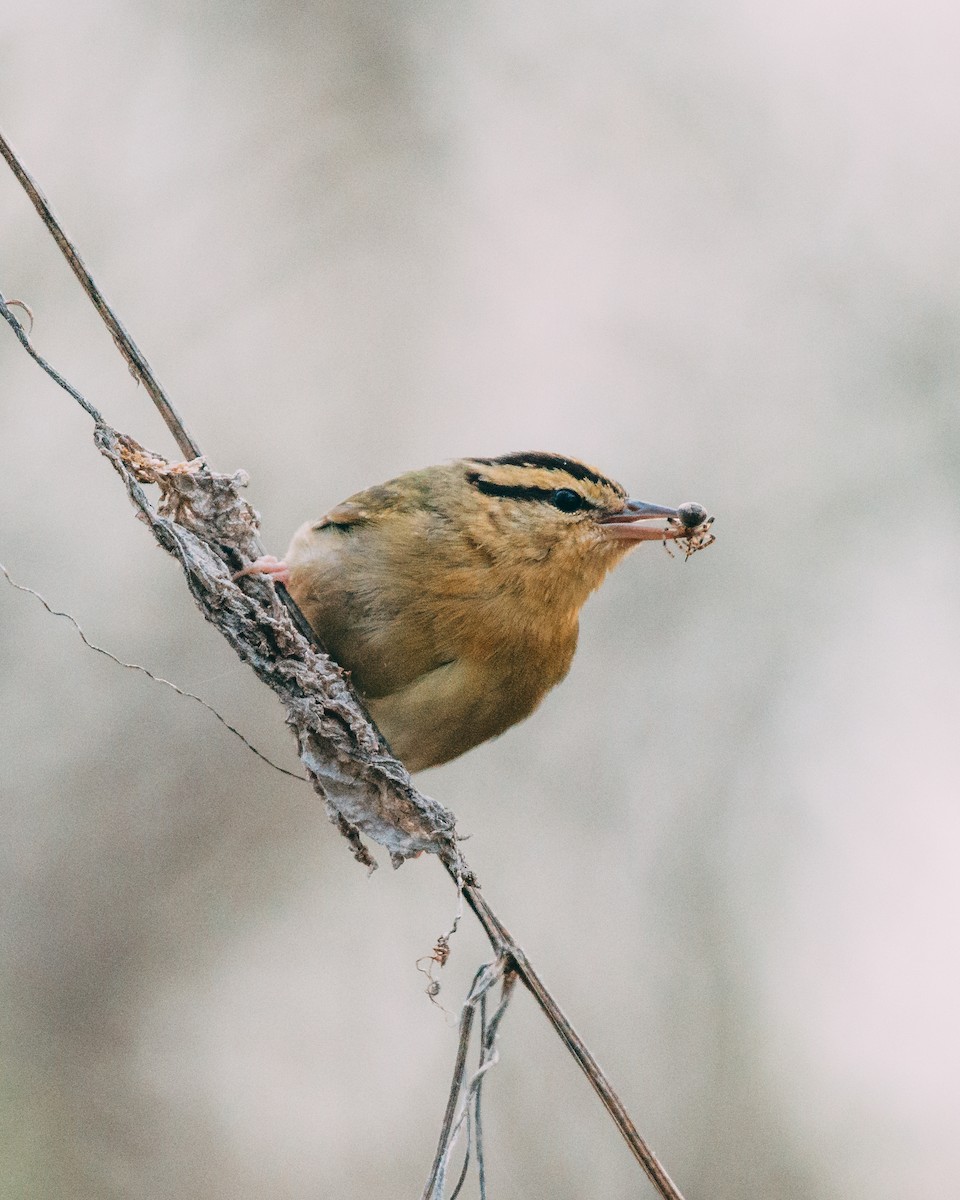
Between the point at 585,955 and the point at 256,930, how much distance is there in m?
1.88

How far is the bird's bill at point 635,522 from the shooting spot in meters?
4.29

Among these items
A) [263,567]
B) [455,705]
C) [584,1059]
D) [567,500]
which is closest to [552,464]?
[567,500]

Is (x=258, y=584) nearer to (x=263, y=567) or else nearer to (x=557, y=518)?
(x=263, y=567)

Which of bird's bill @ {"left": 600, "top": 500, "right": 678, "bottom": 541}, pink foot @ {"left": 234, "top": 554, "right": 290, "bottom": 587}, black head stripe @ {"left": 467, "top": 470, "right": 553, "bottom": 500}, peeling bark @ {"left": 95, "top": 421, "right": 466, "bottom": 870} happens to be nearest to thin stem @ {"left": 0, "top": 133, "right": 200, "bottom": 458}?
peeling bark @ {"left": 95, "top": 421, "right": 466, "bottom": 870}

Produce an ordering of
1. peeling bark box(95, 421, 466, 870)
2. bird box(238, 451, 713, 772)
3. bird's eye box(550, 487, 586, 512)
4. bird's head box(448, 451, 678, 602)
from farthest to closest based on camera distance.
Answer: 1. bird's eye box(550, 487, 586, 512)
2. bird's head box(448, 451, 678, 602)
3. bird box(238, 451, 713, 772)
4. peeling bark box(95, 421, 466, 870)

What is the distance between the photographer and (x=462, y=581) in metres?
4.10

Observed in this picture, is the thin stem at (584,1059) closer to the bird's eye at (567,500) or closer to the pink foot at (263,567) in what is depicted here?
the pink foot at (263,567)

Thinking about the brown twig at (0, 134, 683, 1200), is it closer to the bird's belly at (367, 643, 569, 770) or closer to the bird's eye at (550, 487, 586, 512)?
the bird's belly at (367, 643, 569, 770)

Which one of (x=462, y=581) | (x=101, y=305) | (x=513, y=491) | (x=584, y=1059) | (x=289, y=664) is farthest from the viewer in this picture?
(x=513, y=491)

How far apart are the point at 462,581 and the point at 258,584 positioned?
3.20ft

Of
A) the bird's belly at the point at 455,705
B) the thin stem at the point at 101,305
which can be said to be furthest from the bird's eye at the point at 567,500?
the thin stem at the point at 101,305

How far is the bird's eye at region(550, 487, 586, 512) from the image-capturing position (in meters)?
4.37

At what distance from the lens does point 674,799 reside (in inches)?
291

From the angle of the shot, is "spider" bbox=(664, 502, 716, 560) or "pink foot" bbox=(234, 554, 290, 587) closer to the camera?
"pink foot" bbox=(234, 554, 290, 587)
